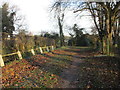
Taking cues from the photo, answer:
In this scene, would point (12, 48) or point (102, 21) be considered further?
point (102, 21)

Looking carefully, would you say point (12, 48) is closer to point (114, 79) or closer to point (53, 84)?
point (53, 84)

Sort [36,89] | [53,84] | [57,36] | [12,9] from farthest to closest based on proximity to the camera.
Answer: [57,36], [12,9], [53,84], [36,89]

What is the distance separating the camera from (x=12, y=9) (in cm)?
2719

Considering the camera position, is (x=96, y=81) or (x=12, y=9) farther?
(x=12, y=9)

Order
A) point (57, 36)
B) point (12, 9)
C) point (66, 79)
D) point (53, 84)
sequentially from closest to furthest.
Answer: point (53, 84), point (66, 79), point (12, 9), point (57, 36)

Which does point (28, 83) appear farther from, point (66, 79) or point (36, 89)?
point (66, 79)

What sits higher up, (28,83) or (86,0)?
(86,0)

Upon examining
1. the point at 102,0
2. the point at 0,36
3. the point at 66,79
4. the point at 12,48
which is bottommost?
the point at 66,79

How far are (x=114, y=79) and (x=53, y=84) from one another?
9.79 feet

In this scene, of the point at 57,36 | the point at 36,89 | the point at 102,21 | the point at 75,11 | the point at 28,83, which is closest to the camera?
the point at 36,89

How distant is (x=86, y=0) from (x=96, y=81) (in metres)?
9.60

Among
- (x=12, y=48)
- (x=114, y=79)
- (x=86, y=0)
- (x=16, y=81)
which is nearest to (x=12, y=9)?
(x=12, y=48)

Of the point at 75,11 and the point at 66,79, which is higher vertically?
the point at 75,11

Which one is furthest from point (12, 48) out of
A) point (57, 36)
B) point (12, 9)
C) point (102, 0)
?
point (57, 36)
